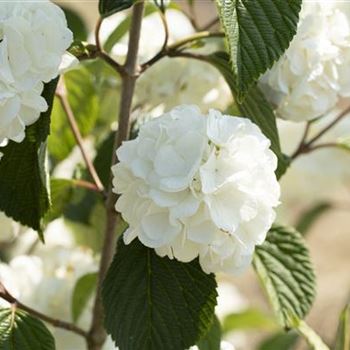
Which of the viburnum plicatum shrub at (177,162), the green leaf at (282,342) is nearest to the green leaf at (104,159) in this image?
the viburnum plicatum shrub at (177,162)

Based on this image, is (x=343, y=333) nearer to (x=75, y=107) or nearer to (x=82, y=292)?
(x=82, y=292)

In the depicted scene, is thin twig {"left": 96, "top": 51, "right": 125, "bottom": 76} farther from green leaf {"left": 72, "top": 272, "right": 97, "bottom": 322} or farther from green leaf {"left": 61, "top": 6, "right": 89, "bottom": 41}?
green leaf {"left": 61, "top": 6, "right": 89, "bottom": 41}

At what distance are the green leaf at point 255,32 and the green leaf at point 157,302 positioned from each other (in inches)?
9.1

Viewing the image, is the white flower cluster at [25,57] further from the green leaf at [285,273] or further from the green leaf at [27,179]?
the green leaf at [285,273]

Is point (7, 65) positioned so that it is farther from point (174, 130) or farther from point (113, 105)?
point (113, 105)

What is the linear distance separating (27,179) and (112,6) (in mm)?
207

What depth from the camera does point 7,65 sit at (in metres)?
1.02

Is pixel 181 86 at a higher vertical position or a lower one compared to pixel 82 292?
higher

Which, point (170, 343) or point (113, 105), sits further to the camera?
point (113, 105)

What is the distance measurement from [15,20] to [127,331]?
0.34 metres

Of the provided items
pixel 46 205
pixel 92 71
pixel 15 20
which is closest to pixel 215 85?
pixel 92 71

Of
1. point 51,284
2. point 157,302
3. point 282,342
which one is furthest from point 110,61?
point 282,342

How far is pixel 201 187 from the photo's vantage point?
1062 mm

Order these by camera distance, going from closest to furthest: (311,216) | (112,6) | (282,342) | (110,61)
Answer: (112,6) → (110,61) → (282,342) → (311,216)
